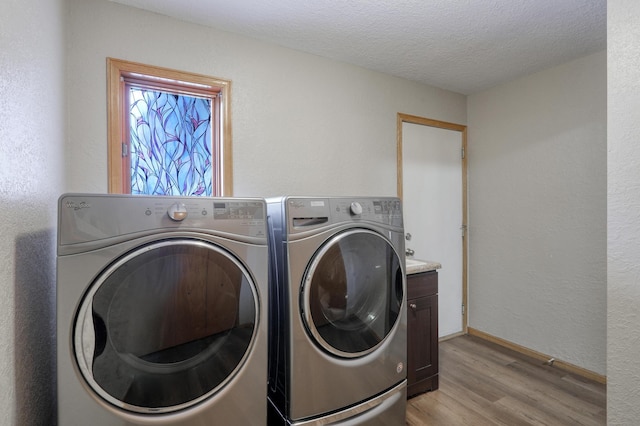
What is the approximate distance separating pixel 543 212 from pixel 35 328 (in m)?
3.24

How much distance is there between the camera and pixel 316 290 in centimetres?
144

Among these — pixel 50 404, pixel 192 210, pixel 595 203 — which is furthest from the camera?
pixel 595 203

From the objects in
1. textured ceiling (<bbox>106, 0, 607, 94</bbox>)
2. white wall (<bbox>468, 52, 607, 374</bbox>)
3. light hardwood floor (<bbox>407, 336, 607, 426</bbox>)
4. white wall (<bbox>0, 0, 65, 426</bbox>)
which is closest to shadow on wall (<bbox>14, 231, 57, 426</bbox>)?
white wall (<bbox>0, 0, 65, 426</bbox>)

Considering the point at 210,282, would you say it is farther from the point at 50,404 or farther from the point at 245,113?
the point at 245,113

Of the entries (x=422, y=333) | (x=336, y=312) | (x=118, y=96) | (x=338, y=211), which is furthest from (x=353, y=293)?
(x=118, y=96)

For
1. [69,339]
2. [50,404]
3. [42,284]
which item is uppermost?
[42,284]

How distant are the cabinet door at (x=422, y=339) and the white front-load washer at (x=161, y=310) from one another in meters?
Result: 1.14

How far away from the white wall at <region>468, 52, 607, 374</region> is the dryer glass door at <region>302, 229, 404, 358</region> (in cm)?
171

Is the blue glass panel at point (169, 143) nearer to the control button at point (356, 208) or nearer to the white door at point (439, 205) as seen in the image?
the control button at point (356, 208)

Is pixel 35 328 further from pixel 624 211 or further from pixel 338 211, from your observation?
pixel 624 211

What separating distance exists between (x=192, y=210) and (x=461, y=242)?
277 centimetres

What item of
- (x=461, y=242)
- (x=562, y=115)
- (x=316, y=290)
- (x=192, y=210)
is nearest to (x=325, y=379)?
(x=316, y=290)

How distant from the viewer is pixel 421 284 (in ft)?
7.06

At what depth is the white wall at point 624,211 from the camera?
1.26 m
